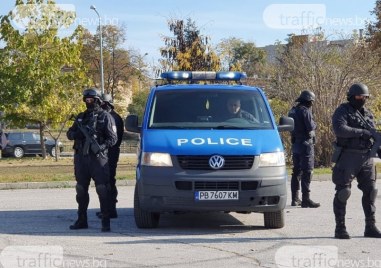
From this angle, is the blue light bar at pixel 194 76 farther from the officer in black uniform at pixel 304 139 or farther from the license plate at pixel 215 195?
the license plate at pixel 215 195

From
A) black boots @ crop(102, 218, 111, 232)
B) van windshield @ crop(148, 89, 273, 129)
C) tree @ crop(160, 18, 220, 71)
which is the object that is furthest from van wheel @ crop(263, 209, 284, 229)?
tree @ crop(160, 18, 220, 71)

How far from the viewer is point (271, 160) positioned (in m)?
9.11

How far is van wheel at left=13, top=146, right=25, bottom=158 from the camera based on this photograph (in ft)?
129

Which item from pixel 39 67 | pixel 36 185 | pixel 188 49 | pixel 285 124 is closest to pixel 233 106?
pixel 285 124

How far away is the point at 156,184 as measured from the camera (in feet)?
29.4

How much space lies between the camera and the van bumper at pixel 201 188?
888cm

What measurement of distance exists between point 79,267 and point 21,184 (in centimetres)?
937

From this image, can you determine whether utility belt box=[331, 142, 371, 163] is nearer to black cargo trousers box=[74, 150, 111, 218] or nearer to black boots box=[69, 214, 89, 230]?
black cargo trousers box=[74, 150, 111, 218]

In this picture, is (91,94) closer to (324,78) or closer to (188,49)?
(324,78)

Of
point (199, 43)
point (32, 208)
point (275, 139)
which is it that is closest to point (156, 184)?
point (275, 139)

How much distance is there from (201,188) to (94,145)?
1512 mm

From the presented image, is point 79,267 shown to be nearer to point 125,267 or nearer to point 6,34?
point 125,267

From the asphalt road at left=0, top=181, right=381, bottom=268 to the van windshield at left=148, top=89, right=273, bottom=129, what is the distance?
1.39 metres

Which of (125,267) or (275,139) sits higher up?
(275,139)
